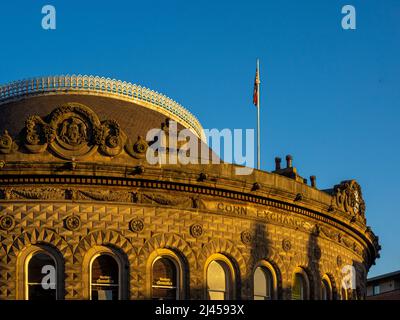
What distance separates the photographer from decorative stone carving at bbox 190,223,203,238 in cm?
3838

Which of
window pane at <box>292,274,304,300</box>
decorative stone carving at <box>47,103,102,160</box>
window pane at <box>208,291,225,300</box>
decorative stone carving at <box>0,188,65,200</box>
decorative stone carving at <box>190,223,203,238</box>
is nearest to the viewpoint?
decorative stone carving at <box>0,188,65,200</box>

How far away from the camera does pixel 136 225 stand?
123ft

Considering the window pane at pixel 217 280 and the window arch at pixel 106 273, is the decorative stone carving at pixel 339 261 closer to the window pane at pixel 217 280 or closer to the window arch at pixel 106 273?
the window pane at pixel 217 280

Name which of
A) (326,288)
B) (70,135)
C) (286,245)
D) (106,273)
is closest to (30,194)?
(70,135)

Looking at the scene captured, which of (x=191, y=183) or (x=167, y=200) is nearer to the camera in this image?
(x=167, y=200)

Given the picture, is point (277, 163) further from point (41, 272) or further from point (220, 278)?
point (41, 272)

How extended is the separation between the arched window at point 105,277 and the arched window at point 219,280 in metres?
4.01

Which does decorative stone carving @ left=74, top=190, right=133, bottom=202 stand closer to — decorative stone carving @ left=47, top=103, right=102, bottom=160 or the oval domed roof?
the oval domed roof

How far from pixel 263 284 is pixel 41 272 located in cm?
979

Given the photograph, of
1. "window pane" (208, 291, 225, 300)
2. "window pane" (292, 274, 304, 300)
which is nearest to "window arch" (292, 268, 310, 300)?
"window pane" (292, 274, 304, 300)

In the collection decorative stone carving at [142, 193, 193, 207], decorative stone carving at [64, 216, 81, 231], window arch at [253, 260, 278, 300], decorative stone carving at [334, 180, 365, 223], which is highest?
decorative stone carving at [334, 180, 365, 223]

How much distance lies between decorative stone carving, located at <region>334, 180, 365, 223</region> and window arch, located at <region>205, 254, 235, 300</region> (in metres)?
7.88

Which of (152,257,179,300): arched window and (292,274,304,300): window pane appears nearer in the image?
(152,257,179,300): arched window
